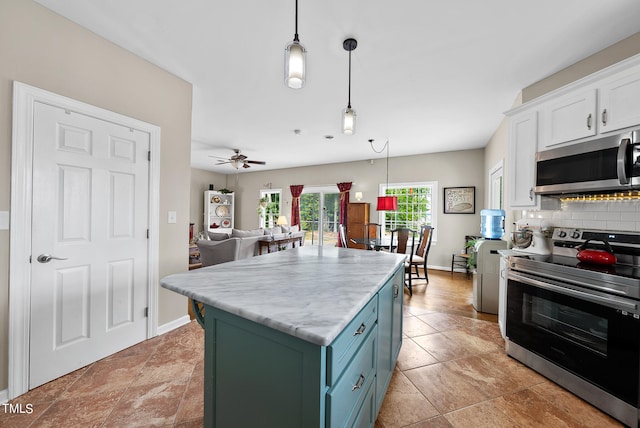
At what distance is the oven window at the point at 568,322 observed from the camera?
1.66 meters

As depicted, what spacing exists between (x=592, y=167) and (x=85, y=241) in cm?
387

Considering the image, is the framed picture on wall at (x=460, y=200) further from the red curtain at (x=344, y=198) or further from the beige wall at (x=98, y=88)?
the beige wall at (x=98, y=88)

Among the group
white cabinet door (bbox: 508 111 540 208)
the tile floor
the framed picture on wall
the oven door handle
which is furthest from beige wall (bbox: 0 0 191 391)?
the framed picture on wall

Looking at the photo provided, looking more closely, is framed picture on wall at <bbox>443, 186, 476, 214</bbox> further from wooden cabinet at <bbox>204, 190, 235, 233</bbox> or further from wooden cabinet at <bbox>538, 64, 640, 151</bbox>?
wooden cabinet at <bbox>204, 190, 235, 233</bbox>

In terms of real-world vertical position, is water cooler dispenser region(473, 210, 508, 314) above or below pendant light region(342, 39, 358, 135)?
below

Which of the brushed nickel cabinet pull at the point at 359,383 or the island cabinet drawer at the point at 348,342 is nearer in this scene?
the island cabinet drawer at the point at 348,342

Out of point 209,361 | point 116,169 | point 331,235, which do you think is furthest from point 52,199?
point 331,235

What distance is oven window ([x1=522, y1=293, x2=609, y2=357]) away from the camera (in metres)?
1.66

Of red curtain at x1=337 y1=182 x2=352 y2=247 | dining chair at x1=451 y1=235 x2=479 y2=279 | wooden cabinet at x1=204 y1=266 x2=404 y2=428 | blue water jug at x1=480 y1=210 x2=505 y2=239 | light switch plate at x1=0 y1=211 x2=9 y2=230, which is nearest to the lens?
wooden cabinet at x1=204 y1=266 x2=404 y2=428

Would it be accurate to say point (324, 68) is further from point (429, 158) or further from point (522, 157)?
point (429, 158)

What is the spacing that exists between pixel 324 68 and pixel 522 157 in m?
2.09

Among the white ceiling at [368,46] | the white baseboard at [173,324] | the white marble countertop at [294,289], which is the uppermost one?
the white ceiling at [368,46]

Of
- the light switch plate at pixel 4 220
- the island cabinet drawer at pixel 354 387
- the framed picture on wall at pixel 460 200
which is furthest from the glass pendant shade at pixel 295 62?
the framed picture on wall at pixel 460 200

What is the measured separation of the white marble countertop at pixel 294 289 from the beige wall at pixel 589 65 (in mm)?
2332
